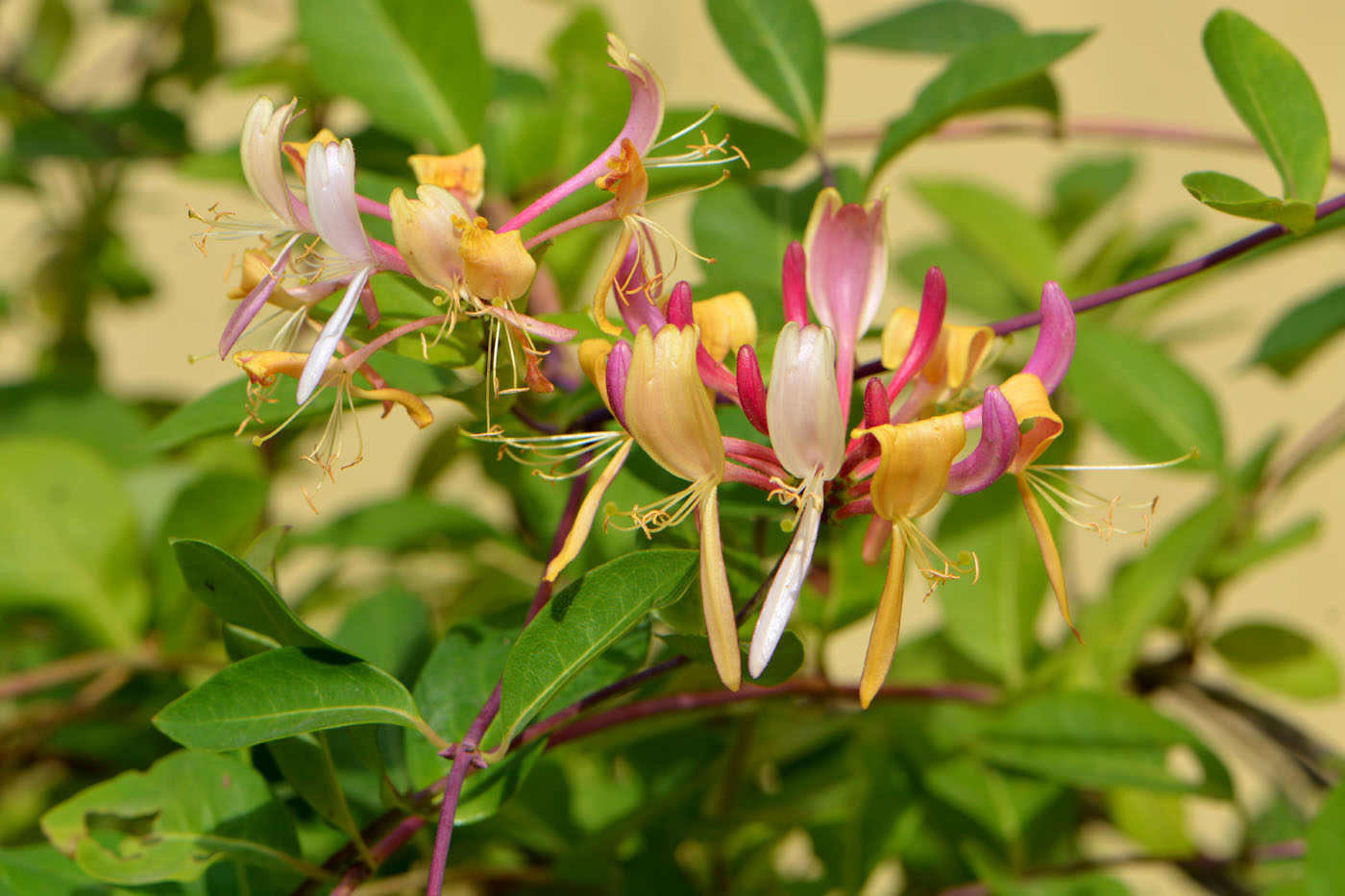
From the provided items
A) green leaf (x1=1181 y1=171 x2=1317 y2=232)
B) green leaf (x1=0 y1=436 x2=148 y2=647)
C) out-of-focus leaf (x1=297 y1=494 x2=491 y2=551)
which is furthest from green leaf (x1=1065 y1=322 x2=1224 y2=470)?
green leaf (x1=0 y1=436 x2=148 y2=647)

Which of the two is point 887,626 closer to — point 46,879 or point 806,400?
Answer: point 806,400

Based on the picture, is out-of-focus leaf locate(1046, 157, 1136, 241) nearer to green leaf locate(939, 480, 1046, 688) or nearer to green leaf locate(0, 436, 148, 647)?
green leaf locate(939, 480, 1046, 688)

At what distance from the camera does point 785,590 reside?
0.32 meters

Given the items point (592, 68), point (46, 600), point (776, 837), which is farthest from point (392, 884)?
point (592, 68)

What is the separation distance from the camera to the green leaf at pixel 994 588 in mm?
642

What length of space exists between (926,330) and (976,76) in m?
0.21

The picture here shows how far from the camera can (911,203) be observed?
2043mm

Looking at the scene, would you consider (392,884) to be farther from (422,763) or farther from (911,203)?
(911,203)


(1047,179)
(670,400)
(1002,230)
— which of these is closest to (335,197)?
(670,400)

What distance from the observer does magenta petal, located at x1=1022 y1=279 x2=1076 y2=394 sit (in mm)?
341

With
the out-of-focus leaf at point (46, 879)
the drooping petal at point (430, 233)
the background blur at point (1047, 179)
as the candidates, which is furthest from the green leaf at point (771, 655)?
the background blur at point (1047, 179)

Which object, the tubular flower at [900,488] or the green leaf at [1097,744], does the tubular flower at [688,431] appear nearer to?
the tubular flower at [900,488]

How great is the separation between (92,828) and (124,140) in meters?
0.60

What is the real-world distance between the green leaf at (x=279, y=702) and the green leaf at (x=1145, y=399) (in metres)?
0.46
